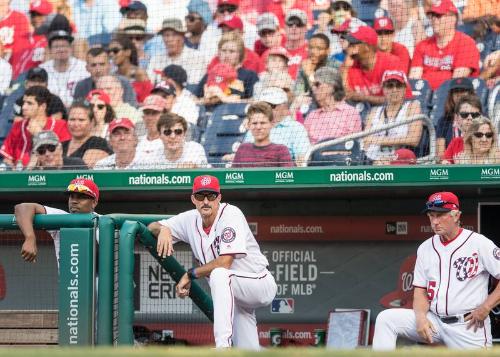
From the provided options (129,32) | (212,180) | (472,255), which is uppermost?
(129,32)

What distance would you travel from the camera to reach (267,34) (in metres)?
10.3

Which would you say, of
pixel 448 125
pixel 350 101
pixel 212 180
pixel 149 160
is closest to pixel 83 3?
pixel 149 160

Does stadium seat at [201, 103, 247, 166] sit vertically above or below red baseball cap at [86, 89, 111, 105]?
below

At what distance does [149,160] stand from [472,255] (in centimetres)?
459

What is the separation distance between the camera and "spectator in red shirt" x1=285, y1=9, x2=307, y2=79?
10078mm

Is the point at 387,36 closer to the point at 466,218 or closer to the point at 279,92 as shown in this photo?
the point at 279,92

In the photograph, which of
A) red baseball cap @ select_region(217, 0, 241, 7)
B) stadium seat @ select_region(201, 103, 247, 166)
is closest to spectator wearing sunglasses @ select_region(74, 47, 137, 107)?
stadium seat @ select_region(201, 103, 247, 166)

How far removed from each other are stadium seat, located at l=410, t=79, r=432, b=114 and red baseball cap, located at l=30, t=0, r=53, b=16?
13.5 feet

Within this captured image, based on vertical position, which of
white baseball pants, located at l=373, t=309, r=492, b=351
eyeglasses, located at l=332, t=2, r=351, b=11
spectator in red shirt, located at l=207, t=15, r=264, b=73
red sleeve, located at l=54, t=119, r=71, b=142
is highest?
eyeglasses, located at l=332, t=2, r=351, b=11

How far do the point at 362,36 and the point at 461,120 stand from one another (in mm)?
1480

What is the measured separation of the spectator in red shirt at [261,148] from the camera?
30.3 ft

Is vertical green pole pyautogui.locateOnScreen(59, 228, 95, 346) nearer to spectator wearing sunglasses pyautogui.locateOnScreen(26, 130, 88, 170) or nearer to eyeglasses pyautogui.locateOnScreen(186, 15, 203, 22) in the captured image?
spectator wearing sunglasses pyautogui.locateOnScreen(26, 130, 88, 170)

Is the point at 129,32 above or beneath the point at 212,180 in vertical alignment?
above

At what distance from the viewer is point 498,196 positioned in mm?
9227
